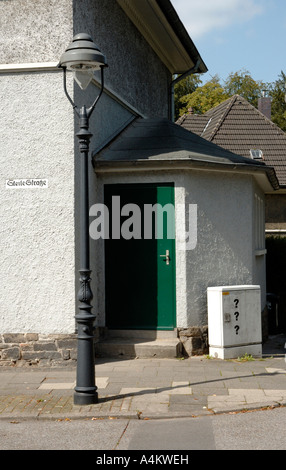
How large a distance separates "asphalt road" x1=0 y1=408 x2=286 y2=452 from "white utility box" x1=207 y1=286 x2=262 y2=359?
3.26 meters

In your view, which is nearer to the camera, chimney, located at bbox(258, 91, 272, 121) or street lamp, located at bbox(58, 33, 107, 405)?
street lamp, located at bbox(58, 33, 107, 405)

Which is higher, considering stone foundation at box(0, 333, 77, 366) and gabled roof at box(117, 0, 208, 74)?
gabled roof at box(117, 0, 208, 74)

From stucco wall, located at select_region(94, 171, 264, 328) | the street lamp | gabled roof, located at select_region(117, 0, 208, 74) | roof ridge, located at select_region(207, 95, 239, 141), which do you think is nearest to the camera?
the street lamp

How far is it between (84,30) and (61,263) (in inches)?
142

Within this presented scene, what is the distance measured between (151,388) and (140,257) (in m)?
3.14

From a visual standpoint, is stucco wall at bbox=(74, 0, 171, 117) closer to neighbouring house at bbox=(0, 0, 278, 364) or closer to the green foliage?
neighbouring house at bbox=(0, 0, 278, 364)

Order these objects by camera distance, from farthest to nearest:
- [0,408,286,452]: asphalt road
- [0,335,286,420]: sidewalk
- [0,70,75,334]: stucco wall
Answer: [0,70,75,334]: stucco wall
[0,335,286,420]: sidewalk
[0,408,286,452]: asphalt road

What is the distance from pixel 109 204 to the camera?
12.1 meters

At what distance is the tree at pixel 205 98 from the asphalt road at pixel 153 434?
41.4 m

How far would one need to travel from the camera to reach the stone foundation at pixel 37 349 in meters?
10.8

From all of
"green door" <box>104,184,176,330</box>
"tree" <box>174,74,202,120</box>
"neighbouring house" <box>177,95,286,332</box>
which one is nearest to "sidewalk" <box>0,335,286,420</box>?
"green door" <box>104,184,176,330</box>

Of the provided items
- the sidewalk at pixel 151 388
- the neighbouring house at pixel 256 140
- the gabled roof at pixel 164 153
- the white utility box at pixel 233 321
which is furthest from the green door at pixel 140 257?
the neighbouring house at pixel 256 140

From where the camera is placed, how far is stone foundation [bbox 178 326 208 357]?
1164cm

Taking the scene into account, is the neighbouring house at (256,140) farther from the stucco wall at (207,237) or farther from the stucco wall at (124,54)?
the stucco wall at (207,237)
